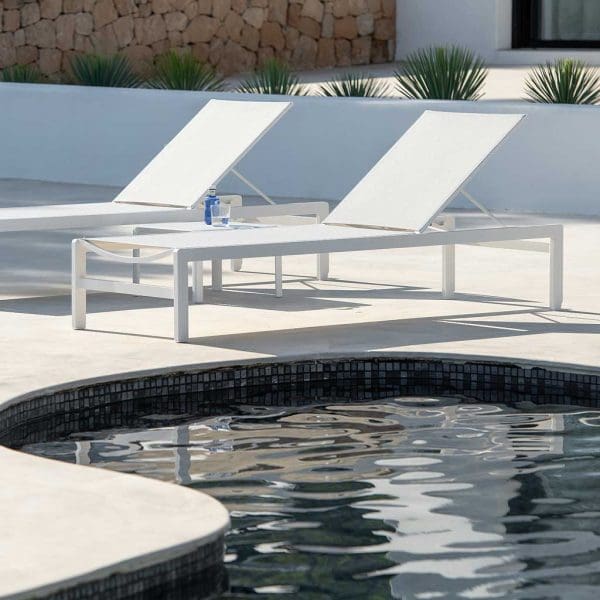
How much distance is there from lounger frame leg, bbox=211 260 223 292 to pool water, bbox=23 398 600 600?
2.33m

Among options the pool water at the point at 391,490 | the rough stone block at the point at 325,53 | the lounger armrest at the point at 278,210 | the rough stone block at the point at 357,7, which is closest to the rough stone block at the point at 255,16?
the rough stone block at the point at 325,53

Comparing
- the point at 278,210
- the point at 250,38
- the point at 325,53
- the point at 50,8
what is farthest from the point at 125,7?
the point at 278,210

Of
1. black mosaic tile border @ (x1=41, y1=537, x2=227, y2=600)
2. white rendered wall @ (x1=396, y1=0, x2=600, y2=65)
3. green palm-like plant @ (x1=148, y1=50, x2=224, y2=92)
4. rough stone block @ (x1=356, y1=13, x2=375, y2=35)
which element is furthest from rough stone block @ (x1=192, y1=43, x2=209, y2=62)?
black mosaic tile border @ (x1=41, y1=537, x2=227, y2=600)

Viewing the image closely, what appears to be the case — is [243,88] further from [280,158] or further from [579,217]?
[579,217]

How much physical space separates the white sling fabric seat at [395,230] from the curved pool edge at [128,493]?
63cm

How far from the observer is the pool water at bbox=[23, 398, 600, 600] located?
14.6ft

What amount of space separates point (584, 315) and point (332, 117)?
5755 millimetres

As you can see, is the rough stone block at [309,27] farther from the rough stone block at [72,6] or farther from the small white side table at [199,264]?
the small white side table at [199,264]

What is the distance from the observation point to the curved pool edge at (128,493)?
3.89 meters

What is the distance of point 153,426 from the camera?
6254 mm

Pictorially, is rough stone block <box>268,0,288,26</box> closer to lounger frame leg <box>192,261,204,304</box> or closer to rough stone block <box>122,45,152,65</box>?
rough stone block <box>122,45,152,65</box>

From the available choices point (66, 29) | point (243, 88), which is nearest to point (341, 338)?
point (243, 88)

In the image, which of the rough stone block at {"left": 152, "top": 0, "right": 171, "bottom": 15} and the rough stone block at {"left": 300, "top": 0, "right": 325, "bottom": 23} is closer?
the rough stone block at {"left": 152, "top": 0, "right": 171, "bottom": 15}

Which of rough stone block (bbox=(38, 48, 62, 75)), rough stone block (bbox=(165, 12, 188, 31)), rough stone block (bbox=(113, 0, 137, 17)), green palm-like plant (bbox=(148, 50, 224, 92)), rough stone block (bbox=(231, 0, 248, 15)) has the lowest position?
green palm-like plant (bbox=(148, 50, 224, 92))
